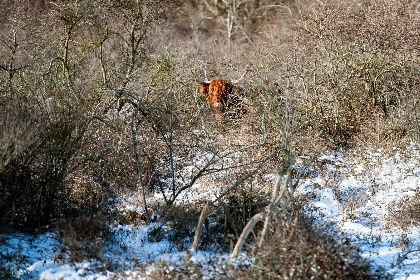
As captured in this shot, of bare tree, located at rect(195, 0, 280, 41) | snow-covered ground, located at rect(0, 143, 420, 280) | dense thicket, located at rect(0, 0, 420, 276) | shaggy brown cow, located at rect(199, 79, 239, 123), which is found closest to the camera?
snow-covered ground, located at rect(0, 143, 420, 280)

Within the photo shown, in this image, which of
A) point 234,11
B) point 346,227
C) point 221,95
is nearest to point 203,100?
point 221,95

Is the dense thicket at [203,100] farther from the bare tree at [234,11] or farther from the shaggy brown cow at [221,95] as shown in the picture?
the bare tree at [234,11]

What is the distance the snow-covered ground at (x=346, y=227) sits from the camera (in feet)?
16.9

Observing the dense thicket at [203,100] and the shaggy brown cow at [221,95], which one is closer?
the dense thicket at [203,100]

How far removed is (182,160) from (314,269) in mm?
5260

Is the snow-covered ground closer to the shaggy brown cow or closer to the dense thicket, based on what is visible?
the dense thicket

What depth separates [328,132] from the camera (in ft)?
31.7

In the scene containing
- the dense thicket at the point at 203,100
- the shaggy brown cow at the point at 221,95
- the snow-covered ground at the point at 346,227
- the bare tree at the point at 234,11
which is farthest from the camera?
the bare tree at the point at 234,11

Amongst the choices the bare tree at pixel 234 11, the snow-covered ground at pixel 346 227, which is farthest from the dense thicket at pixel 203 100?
the bare tree at pixel 234 11

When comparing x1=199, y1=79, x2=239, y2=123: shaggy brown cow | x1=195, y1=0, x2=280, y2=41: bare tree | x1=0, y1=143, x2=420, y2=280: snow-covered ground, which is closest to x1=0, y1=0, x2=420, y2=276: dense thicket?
x1=199, y1=79, x2=239, y2=123: shaggy brown cow

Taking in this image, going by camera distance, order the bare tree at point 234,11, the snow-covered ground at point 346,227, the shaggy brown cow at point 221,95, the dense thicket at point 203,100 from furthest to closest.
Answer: the bare tree at point 234,11 < the shaggy brown cow at point 221,95 < the dense thicket at point 203,100 < the snow-covered ground at point 346,227

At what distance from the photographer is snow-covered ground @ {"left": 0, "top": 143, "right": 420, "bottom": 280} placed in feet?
16.9

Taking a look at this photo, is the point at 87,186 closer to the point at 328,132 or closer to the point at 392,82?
the point at 328,132

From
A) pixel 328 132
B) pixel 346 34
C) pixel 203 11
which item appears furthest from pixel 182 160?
pixel 203 11
